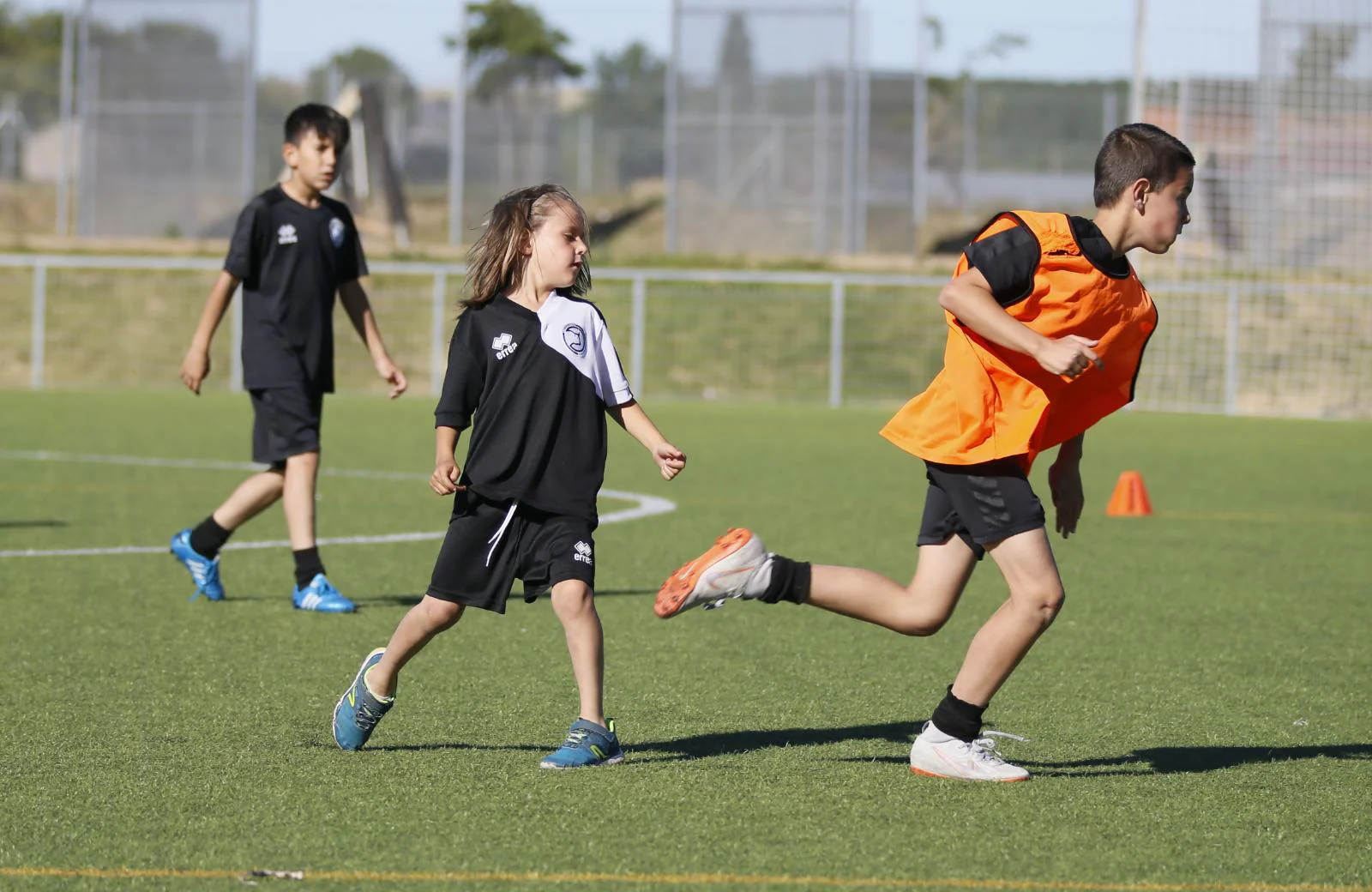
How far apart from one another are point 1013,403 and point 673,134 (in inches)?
947

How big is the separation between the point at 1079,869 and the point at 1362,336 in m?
21.4

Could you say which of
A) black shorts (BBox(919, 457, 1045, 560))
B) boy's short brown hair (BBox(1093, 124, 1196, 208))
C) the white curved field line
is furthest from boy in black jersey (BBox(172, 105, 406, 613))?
boy's short brown hair (BBox(1093, 124, 1196, 208))

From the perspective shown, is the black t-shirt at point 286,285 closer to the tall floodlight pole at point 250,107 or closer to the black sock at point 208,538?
the black sock at point 208,538

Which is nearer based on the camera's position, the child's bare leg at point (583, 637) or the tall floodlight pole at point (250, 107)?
the child's bare leg at point (583, 637)

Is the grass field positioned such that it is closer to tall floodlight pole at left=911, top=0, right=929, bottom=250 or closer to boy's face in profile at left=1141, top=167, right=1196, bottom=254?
boy's face in profile at left=1141, top=167, right=1196, bottom=254

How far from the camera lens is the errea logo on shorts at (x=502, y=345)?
4992 mm

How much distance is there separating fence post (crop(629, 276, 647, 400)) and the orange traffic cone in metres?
12.1

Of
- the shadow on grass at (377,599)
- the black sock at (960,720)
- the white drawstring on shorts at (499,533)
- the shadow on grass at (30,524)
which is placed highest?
the white drawstring on shorts at (499,533)

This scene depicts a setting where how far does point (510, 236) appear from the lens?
5.02 meters

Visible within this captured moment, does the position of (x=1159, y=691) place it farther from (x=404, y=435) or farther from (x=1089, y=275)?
(x=404, y=435)

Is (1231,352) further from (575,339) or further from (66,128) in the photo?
(575,339)

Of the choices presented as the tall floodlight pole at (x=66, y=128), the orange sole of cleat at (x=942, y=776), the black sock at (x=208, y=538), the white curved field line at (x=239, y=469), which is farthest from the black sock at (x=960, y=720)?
the tall floodlight pole at (x=66, y=128)

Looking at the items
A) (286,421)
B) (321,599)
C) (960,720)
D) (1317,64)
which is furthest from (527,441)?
(1317,64)

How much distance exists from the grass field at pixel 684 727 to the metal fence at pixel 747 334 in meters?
12.6
